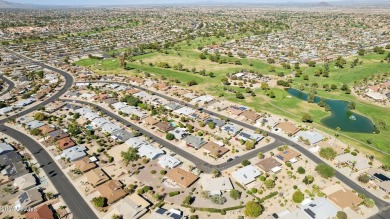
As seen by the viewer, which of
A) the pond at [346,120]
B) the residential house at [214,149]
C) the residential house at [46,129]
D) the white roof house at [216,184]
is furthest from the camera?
the pond at [346,120]

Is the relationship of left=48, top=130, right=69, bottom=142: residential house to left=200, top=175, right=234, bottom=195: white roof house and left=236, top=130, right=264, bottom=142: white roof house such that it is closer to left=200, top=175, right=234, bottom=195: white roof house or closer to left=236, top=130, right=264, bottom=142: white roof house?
left=200, top=175, right=234, bottom=195: white roof house

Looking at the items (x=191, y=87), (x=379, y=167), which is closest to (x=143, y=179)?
(x=379, y=167)

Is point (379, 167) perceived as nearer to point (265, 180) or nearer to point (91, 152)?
point (265, 180)

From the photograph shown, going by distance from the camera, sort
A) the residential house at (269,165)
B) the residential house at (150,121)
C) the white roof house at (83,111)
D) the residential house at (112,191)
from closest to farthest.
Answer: the residential house at (112,191)
the residential house at (269,165)
the residential house at (150,121)
the white roof house at (83,111)

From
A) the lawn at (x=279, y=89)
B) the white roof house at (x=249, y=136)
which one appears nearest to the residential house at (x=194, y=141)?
the white roof house at (x=249, y=136)

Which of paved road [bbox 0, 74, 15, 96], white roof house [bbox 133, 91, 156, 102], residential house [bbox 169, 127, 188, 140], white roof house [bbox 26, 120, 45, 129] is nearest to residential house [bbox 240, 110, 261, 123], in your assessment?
residential house [bbox 169, 127, 188, 140]

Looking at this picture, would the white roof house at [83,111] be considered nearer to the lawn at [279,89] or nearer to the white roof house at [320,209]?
the lawn at [279,89]
